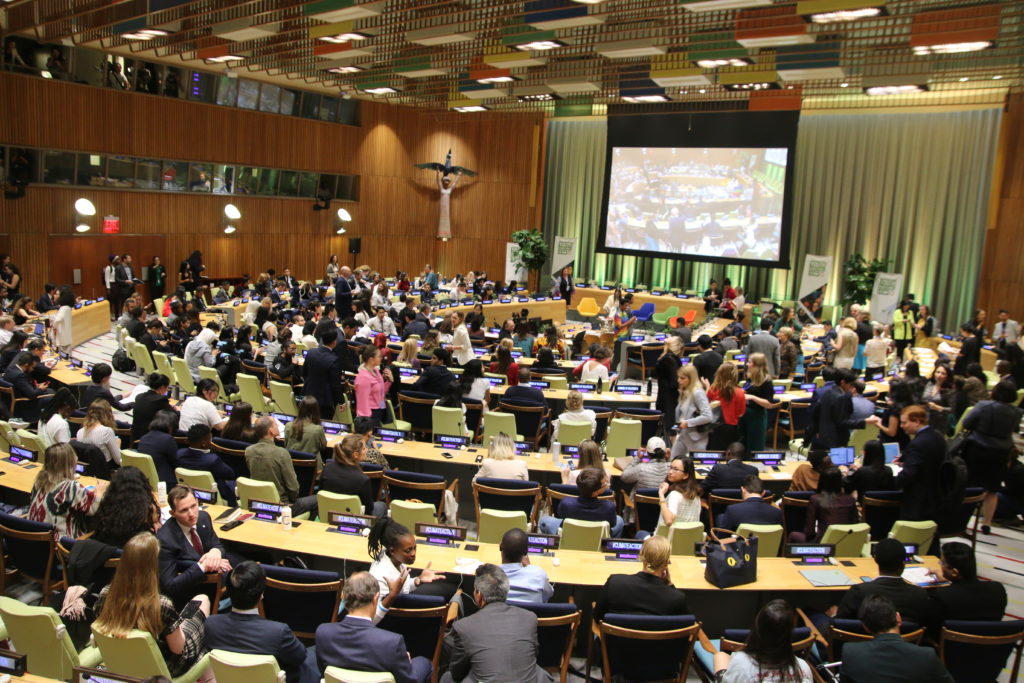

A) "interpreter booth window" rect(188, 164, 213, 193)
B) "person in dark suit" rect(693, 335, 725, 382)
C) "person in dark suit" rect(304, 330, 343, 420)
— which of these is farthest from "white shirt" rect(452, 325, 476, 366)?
"interpreter booth window" rect(188, 164, 213, 193)

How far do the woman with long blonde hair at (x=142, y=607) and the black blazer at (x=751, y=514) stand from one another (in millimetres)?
3788

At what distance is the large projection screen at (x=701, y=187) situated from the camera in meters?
20.8

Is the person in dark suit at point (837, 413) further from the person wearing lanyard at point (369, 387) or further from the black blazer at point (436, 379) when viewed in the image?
the person wearing lanyard at point (369, 387)

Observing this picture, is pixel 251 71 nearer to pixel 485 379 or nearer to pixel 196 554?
pixel 485 379

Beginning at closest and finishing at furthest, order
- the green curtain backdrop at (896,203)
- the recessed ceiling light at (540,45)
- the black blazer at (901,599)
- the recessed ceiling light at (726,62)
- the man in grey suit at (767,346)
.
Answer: the black blazer at (901,599)
the man in grey suit at (767,346)
the recessed ceiling light at (540,45)
the recessed ceiling light at (726,62)
the green curtain backdrop at (896,203)

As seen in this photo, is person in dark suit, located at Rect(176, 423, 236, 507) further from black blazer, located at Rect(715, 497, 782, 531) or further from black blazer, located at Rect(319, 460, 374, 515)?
black blazer, located at Rect(715, 497, 782, 531)

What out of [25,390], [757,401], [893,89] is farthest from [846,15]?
[25,390]

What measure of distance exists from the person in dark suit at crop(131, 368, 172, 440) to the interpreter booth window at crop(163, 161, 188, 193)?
14.8m

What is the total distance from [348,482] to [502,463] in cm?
133

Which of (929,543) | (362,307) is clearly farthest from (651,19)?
(929,543)

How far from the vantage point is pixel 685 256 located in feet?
75.7

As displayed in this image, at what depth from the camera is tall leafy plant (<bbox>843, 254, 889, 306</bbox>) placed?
2061 cm

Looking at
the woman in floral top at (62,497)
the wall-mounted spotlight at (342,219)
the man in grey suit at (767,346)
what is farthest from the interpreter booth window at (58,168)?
the man in grey suit at (767,346)

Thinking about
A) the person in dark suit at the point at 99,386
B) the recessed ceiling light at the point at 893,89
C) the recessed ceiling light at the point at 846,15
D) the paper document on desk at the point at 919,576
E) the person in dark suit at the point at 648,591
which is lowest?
the paper document on desk at the point at 919,576
